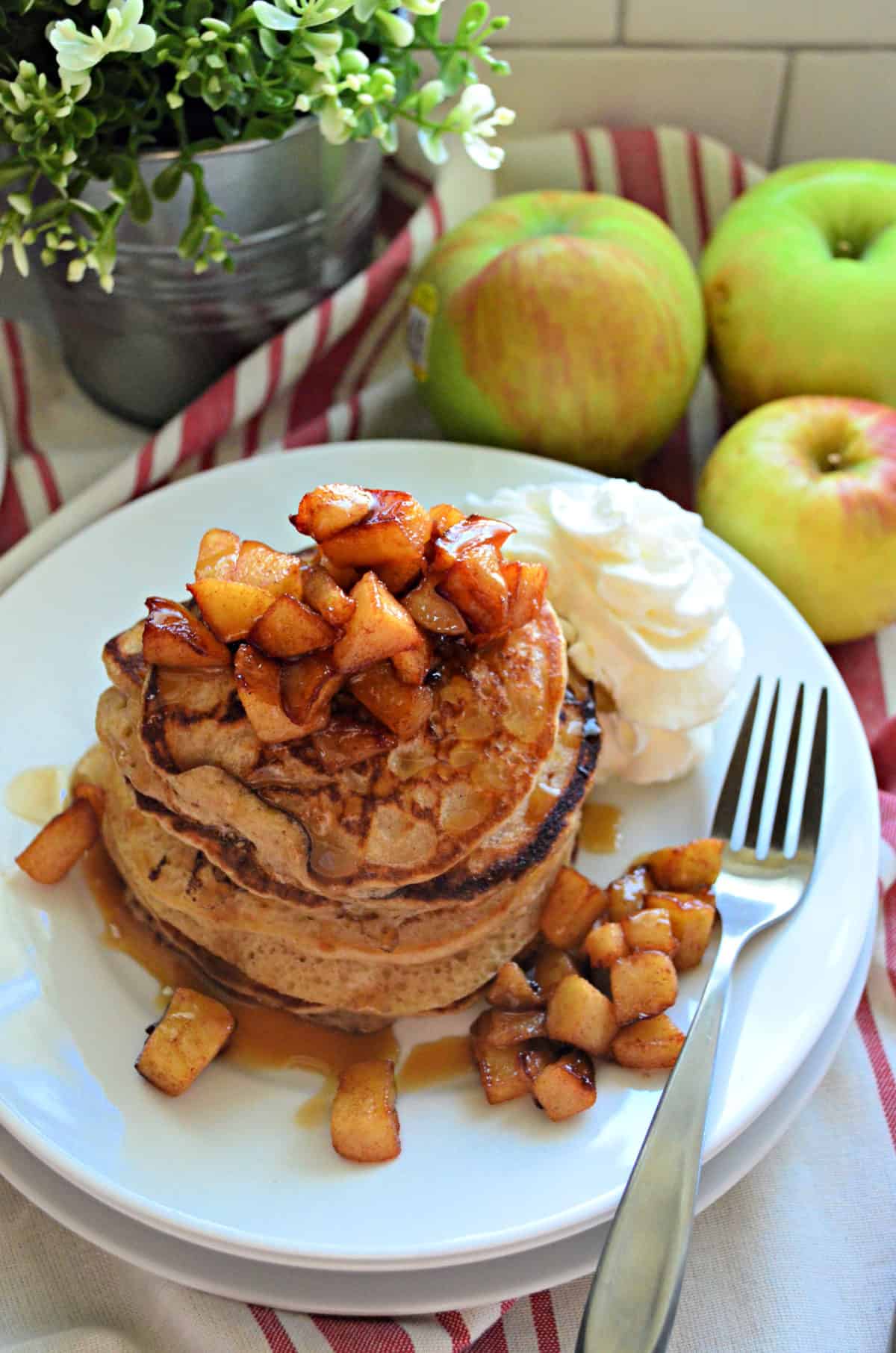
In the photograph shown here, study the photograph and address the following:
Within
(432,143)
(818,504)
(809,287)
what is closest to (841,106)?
(809,287)

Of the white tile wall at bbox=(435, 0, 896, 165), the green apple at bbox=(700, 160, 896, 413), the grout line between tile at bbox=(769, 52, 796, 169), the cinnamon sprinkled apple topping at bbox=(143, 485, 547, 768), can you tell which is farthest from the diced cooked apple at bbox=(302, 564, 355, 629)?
the grout line between tile at bbox=(769, 52, 796, 169)

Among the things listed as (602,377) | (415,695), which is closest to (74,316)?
(602,377)

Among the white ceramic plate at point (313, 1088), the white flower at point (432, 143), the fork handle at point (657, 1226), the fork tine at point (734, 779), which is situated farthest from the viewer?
the white flower at point (432, 143)

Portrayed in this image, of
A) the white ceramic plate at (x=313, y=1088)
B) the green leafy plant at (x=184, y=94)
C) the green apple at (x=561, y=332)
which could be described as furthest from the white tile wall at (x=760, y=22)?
the white ceramic plate at (x=313, y=1088)

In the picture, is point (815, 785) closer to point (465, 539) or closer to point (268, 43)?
point (465, 539)

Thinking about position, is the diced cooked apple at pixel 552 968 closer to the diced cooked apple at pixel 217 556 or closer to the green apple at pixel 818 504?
the diced cooked apple at pixel 217 556

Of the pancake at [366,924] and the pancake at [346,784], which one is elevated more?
the pancake at [346,784]

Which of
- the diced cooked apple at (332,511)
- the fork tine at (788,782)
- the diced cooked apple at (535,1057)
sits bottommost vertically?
the diced cooked apple at (535,1057)
